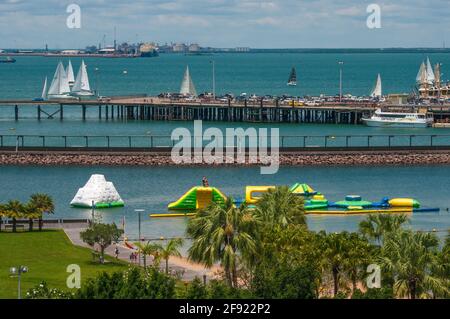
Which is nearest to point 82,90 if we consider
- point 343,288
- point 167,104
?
point 167,104

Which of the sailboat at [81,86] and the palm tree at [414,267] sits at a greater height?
the sailboat at [81,86]

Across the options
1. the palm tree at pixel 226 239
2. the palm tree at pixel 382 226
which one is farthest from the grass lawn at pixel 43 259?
the palm tree at pixel 382 226

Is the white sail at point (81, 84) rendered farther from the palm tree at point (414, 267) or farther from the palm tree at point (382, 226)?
the palm tree at point (414, 267)

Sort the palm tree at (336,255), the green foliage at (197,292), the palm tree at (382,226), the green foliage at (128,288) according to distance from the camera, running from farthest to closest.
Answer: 1. the palm tree at (382,226)
2. the palm tree at (336,255)
3. the green foliage at (197,292)
4. the green foliage at (128,288)

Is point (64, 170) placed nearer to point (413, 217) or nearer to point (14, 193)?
point (14, 193)

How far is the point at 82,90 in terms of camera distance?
190m

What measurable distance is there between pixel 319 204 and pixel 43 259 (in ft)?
81.2

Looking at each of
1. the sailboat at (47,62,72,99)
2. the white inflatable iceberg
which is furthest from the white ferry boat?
the white inflatable iceberg

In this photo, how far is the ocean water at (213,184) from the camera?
7625 cm

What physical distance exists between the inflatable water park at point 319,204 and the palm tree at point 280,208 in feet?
65.3

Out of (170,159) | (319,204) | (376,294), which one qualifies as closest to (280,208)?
(376,294)

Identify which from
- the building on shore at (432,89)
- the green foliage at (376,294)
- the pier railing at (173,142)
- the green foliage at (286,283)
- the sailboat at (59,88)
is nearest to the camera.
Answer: the green foliage at (376,294)

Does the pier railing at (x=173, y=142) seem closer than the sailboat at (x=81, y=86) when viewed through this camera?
Yes
